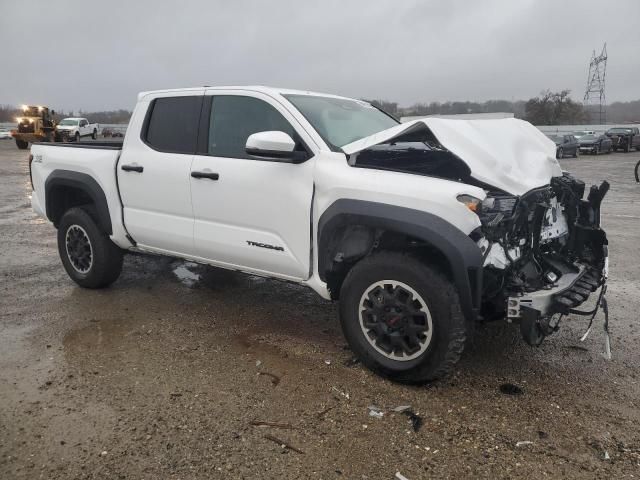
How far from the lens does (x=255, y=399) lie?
3.25 m

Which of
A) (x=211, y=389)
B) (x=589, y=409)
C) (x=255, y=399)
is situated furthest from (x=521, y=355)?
(x=211, y=389)

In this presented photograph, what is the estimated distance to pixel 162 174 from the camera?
441 cm

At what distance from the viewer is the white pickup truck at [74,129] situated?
1267 inches

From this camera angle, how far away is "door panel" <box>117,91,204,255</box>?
4.34m

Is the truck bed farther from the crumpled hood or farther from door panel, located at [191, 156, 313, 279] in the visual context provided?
the crumpled hood

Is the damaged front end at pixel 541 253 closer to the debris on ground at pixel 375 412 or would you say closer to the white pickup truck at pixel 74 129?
the debris on ground at pixel 375 412

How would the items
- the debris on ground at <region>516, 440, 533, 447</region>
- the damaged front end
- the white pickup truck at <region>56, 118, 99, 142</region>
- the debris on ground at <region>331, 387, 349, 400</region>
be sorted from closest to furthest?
the debris on ground at <region>516, 440, 533, 447</region>
the damaged front end
the debris on ground at <region>331, 387, 349, 400</region>
the white pickup truck at <region>56, 118, 99, 142</region>

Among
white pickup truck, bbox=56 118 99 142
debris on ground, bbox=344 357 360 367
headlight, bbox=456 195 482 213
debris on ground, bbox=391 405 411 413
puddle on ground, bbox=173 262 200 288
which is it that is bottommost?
debris on ground, bbox=391 405 411 413

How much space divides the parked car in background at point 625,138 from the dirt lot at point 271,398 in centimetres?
3499

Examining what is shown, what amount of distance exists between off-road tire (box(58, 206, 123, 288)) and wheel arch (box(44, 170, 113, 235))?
0.31 ft

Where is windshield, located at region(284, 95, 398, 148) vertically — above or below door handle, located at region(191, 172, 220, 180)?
above

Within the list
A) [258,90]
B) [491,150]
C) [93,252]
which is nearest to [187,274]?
[93,252]

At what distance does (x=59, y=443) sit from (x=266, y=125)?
2.46 meters

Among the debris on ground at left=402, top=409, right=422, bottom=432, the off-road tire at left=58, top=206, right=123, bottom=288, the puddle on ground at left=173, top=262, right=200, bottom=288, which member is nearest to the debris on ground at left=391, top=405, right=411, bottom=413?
the debris on ground at left=402, top=409, right=422, bottom=432
